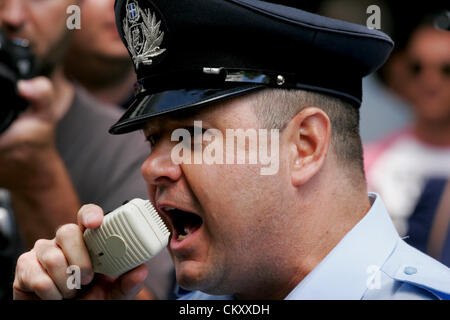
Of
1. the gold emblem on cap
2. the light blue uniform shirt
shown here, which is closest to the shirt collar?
the light blue uniform shirt

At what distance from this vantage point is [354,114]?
5.78ft

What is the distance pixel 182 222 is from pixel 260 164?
0.90 ft

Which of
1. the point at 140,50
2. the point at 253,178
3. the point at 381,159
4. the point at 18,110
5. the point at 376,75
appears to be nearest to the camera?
the point at 253,178

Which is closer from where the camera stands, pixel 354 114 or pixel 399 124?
pixel 354 114

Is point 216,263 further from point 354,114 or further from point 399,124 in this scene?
point 399,124

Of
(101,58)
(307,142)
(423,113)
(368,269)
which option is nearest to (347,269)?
(368,269)

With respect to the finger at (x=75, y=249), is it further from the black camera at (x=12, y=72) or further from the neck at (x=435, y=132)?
the neck at (x=435, y=132)

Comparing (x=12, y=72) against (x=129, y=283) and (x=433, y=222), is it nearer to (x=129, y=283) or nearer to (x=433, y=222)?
(x=129, y=283)

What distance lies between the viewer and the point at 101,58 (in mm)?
2639

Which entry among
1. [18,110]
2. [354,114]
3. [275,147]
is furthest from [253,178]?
[18,110]

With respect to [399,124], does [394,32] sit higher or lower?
higher

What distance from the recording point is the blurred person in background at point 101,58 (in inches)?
101

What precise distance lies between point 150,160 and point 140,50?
281 mm

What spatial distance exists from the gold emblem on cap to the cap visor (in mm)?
104
